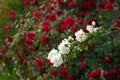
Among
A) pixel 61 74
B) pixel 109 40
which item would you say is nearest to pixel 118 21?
pixel 109 40

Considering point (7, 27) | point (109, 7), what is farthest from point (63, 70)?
point (7, 27)

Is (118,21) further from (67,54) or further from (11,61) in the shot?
(11,61)

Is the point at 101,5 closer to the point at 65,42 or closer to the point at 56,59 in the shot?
the point at 65,42

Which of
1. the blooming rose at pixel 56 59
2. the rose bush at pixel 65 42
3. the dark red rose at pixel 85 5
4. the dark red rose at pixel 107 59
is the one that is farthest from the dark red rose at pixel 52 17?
the dark red rose at pixel 107 59

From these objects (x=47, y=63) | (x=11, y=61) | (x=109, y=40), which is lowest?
(x=11, y=61)

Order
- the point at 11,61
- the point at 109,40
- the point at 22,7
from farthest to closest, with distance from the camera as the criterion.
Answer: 1. the point at 22,7
2. the point at 11,61
3. the point at 109,40

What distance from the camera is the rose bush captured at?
409 centimetres

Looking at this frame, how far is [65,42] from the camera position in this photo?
409 centimetres

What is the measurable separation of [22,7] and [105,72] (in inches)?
110

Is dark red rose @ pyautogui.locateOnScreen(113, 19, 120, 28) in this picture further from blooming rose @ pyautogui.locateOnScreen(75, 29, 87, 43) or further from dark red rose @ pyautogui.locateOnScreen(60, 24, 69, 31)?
dark red rose @ pyautogui.locateOnScreen(60, 24, 69, 31)

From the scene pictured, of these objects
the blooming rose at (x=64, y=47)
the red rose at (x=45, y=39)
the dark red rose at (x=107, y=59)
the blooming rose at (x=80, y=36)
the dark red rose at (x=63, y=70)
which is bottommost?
the dark red rose at (x=63, y=70)

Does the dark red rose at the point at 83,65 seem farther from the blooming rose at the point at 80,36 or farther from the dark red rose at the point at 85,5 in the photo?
the dark red rose at the point at 85,5

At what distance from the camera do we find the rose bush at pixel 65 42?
409 cm

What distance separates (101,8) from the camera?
470 cm
